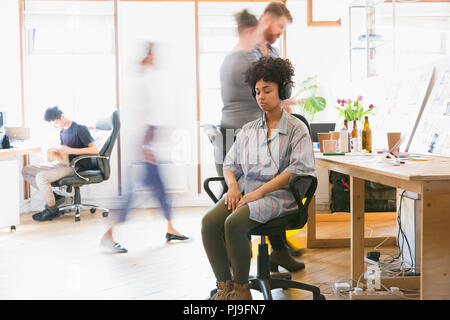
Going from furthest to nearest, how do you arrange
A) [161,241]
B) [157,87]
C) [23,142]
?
[23,142], [161,241], [157,87]

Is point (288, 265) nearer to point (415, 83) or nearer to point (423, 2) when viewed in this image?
point (415, 83)

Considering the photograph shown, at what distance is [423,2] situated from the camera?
2969 millimetres

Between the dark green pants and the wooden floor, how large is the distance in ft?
1.35

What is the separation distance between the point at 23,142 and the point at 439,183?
4067 millimetres

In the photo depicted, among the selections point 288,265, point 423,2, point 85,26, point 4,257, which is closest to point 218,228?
point 288,265

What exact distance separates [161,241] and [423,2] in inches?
98.7

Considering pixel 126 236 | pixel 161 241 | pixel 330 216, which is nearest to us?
pixel 161 241

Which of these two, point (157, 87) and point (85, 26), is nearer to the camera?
point (157, 87)

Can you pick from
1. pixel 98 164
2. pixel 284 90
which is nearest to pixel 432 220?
pixel 284 90

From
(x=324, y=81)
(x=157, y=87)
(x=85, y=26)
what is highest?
(x=85, y=26)

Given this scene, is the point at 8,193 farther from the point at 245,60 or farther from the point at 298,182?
the point at 298,182

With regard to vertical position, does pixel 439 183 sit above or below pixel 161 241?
above

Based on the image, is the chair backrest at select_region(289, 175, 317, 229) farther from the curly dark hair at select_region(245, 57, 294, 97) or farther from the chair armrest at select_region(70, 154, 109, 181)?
the chair armrest at select_region(70, 154, 109, 181)

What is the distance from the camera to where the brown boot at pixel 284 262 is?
265 centimetres
